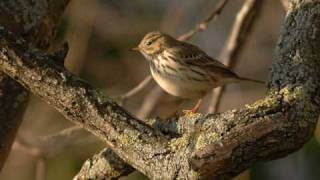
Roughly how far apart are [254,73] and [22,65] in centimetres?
656

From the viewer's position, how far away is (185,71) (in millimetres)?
6168

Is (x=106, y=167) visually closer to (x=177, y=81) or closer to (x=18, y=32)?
(x=18, y=32)

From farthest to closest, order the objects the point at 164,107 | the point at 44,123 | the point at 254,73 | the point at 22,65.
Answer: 1. the point at 254,73
2. the point at 44,123
3. the point at 164,107
4. the point at 22,65

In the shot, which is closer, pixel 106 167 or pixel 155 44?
pixel 106 167

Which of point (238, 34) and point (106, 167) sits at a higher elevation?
point (238, 34)

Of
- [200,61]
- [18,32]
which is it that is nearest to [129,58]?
[200,61]

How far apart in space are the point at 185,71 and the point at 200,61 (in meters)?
0.22

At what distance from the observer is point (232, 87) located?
937 centimetres

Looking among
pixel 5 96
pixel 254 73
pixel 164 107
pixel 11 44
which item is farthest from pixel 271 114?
A: pixel 254 73

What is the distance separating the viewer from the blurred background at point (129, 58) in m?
8.69

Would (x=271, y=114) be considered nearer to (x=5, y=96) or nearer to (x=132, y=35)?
(x=5, y=96)

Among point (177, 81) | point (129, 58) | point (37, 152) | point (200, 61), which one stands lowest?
point (37, 152)

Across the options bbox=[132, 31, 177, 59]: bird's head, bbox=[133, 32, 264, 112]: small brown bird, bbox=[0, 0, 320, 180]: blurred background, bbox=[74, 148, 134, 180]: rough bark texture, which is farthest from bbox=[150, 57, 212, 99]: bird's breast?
bbox=[74, 148, 134, 180]: rough bark texture

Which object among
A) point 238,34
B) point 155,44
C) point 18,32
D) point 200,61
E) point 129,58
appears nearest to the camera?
point 18,32
